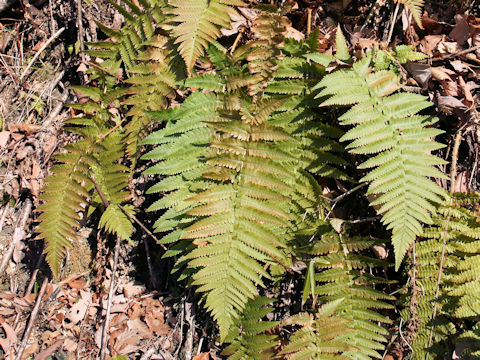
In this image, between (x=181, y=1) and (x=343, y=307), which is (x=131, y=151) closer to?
(x=181, y=1)

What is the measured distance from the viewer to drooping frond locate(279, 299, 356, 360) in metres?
2.50

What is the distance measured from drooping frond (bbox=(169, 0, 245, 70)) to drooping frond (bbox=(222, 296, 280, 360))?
172 centimetres

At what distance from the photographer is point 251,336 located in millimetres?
2758

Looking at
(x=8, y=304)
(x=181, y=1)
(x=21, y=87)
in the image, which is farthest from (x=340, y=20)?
(x=8, y=304)

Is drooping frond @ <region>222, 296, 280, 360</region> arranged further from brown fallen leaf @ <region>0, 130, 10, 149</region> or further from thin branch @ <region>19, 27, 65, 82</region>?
thin branch @ <region>19, 27, 65, 82</region>

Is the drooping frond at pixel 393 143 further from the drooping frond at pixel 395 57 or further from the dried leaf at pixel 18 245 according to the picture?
the dried leaf at pixel 18 245

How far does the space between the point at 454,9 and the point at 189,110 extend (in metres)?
2.28

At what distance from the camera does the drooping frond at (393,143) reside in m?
2.36

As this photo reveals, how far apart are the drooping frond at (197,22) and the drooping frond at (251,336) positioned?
1.72m

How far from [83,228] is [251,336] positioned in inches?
73.4

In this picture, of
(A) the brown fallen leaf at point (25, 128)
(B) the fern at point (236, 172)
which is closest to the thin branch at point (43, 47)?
(A) the brown fallen leaf at point (25, 128)

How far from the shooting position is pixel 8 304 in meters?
3.49

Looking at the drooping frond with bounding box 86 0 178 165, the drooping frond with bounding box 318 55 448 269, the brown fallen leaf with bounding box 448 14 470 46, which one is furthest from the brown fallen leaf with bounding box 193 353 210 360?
the brown fallen leaf with bounding box 448 14 470 46

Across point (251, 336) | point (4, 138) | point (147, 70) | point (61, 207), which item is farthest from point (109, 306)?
point (147, 70)
